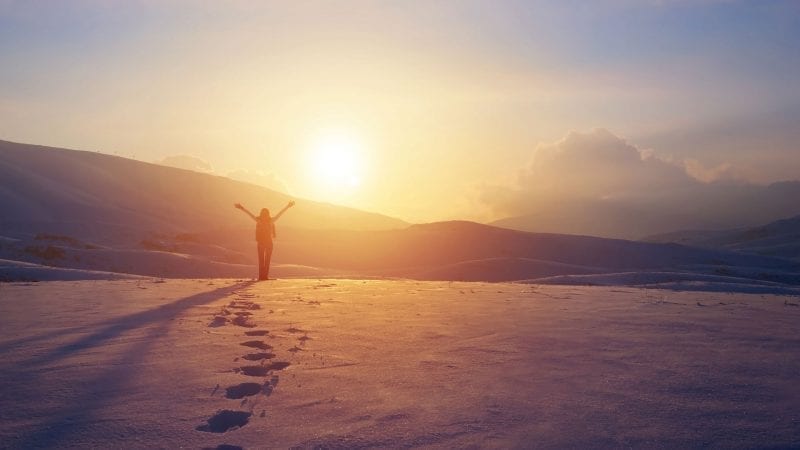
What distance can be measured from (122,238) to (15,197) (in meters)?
19.9

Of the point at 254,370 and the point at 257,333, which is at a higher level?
the point at 257,333

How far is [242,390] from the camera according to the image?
195 inches

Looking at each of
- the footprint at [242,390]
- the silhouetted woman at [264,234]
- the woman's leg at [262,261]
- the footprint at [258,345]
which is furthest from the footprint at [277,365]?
the woman's leg at [262,261]

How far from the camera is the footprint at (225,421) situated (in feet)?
13.3

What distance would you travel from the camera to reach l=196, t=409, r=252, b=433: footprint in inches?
159

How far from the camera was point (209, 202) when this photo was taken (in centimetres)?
8412

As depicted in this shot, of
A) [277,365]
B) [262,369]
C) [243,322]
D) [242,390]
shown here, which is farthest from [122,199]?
[242,390]

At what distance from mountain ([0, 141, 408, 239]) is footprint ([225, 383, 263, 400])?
1700 inches

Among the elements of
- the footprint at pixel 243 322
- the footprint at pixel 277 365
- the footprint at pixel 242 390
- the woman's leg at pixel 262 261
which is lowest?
the footprint at pixel 242 390

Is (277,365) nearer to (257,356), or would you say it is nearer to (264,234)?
(257,356)

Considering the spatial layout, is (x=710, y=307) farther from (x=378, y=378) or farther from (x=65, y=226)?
(x=65, y=226)

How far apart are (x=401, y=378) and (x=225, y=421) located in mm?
1588

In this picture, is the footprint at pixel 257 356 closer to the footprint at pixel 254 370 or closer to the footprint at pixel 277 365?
the footprint at pixel 277 365

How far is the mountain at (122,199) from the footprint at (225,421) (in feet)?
144
